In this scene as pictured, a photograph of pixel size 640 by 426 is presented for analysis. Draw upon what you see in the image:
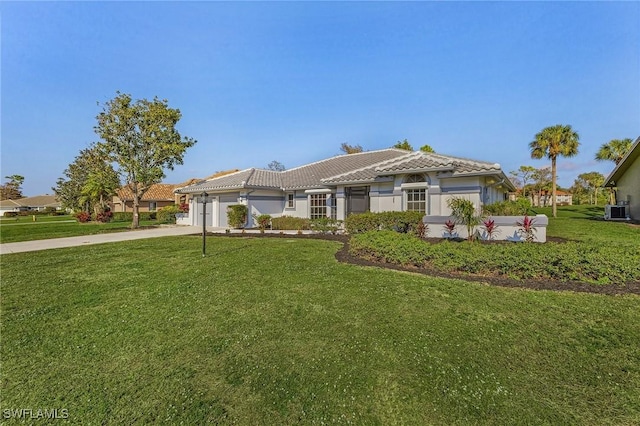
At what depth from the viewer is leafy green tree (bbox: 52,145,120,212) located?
24145 millimetres

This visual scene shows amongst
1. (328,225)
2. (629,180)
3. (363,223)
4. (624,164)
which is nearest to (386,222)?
(363,223)

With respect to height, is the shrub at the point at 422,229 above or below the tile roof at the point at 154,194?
below

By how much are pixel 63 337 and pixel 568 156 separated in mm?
34924

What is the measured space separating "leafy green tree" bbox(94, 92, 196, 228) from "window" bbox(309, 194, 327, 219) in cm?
1262

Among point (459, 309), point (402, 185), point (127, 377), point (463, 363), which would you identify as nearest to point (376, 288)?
point (459, 309)

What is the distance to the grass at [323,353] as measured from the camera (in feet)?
10.3

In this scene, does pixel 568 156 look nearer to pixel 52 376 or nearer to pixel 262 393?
pixel 262 393

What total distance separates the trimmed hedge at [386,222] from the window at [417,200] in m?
0.69

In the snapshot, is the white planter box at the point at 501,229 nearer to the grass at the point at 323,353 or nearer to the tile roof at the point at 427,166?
the tile roof at the point at 427,166

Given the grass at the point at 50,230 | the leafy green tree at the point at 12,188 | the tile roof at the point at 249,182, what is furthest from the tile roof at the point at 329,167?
the leafy green tree at the point at 12,188

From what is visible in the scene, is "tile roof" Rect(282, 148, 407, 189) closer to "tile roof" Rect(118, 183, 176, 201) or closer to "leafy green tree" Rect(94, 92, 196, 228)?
"leafy green tree" Rect(94, 92, 196, 228)

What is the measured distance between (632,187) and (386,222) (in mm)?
18444

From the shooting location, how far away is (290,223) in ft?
61.4

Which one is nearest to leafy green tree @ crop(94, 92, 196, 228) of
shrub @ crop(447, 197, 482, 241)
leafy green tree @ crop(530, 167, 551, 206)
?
shrub @ crop(447, 197, 482, 241)
